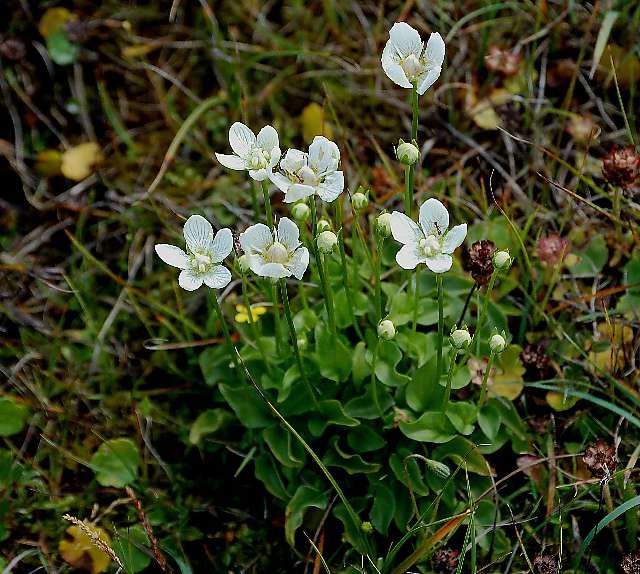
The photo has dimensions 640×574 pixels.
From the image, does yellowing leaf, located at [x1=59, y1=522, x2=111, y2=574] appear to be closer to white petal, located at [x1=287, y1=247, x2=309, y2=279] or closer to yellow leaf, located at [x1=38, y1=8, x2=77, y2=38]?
white petal, located at [x1=287, y1=247, x2=309, y2=279]

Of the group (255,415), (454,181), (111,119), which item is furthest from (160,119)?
(255,415)

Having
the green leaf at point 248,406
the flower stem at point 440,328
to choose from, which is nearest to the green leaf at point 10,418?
the green leaf at point 248,406

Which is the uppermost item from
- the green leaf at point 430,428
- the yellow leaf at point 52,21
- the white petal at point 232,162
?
the white petal at point 232,162

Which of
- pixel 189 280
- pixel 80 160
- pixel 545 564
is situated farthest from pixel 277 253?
pixel 80 160

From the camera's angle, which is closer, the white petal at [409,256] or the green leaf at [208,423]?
the white petal at [409,256]

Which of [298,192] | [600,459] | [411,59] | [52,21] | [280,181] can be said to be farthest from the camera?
[52,21]

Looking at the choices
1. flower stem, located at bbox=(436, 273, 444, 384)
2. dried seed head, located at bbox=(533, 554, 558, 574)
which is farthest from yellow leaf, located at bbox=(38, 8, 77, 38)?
dried seed head, located at bbox=(533, 554, 558, 574)

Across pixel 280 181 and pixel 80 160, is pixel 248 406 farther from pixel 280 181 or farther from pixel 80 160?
pixel 80 160

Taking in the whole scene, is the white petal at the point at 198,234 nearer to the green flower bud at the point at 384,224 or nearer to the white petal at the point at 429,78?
the green flower bud at the point at 384,224
